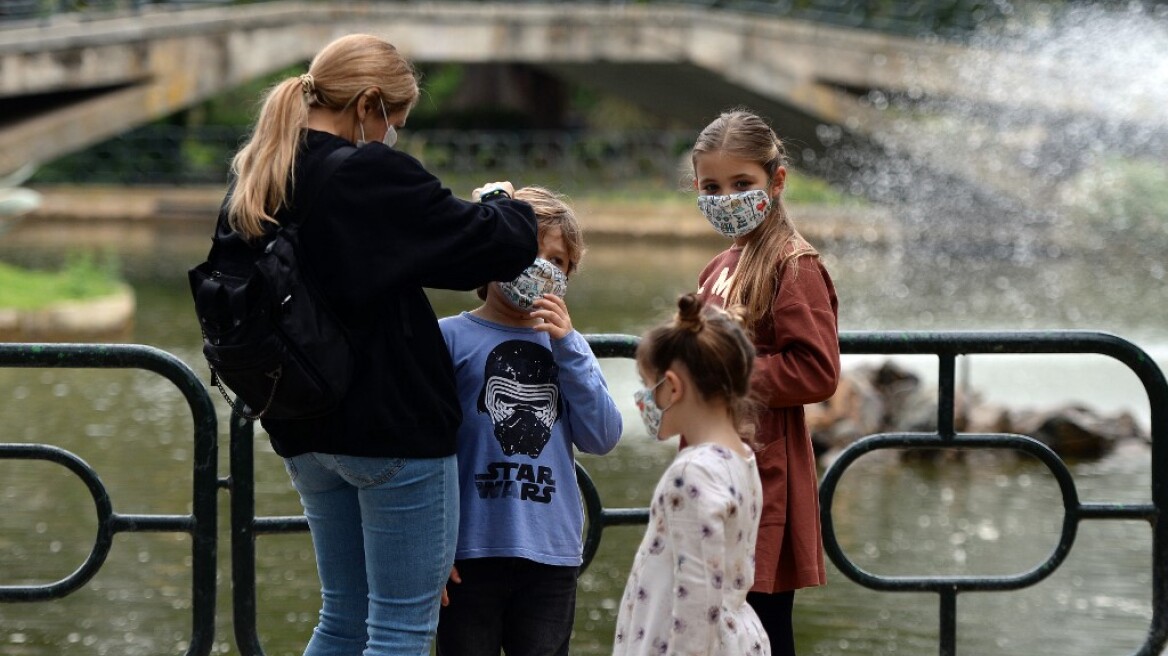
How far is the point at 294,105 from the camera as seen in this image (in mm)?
2986

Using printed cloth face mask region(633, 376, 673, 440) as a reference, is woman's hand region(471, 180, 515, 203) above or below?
above

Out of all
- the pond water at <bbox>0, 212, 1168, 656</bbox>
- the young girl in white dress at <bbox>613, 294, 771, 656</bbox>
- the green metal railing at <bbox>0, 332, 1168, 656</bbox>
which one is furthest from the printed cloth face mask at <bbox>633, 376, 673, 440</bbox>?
the pond water at <bbox>0, 212, 1168, 656</bbox>

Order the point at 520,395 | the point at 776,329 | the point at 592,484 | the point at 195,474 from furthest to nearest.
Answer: the point at 592,484
the point at 195,474
the point at 776,329
the point at 520,395

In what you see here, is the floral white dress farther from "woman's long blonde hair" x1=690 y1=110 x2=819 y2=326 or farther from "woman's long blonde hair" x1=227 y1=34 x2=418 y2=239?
"woman's long blonde hair" x1=227 y1=34 x2=418 y2=239

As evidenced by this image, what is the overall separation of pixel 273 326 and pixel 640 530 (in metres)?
5.10

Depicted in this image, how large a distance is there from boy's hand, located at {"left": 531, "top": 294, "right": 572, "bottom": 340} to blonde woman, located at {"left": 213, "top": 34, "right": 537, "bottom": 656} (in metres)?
0.15

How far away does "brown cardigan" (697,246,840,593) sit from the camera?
128 inches

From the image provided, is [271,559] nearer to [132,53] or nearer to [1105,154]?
[132,53]

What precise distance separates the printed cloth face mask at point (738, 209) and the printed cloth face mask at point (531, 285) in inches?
15.4

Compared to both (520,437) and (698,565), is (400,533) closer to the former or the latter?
(520,437)

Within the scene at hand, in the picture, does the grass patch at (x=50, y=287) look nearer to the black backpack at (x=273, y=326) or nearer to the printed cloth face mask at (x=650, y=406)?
the black backpack at (x=273, y=326)

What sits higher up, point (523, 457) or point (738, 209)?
point (738, 209)

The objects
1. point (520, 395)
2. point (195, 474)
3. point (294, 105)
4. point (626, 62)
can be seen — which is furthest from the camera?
point (626, 62)

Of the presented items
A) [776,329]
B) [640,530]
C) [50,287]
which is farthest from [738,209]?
[50,287]
